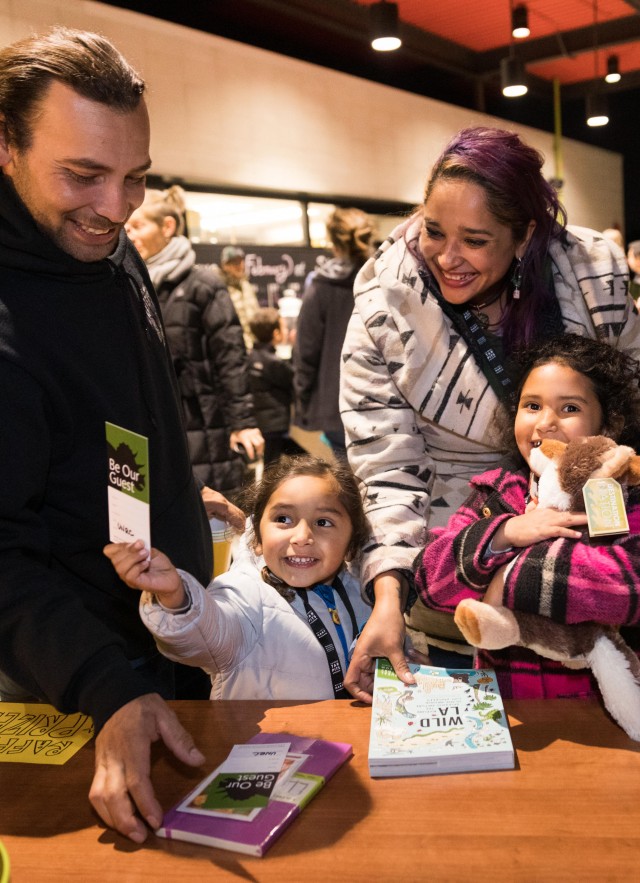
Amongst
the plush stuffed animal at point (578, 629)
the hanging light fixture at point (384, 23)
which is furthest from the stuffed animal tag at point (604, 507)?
the hanging light fixture at point (384, 23)

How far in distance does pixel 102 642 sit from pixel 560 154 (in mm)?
12801

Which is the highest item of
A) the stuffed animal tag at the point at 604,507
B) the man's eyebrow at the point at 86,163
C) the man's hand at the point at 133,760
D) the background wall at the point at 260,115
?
the background wall at the point at 260,115

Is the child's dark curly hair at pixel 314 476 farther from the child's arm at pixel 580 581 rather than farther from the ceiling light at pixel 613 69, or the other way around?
the ceiling light at pixel 613 69

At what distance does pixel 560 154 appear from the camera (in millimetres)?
12656

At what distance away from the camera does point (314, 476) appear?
1914 millimetres

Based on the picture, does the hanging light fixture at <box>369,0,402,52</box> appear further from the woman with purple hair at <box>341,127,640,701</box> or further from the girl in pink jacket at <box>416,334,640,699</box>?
the girl in pink jacket at <box>416,334,640,699</box>

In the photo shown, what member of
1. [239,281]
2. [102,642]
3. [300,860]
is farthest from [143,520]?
[239,281]

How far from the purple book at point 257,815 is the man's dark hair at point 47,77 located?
1.05 m

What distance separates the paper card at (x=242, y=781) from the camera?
1143 mm

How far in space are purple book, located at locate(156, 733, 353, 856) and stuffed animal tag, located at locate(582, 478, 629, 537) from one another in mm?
506

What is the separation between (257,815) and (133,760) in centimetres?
18

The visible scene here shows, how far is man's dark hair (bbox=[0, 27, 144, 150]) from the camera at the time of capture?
1.39m

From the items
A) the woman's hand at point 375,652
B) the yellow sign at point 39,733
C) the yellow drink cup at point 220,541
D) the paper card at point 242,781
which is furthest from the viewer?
the yellow drink cup at point 220,541

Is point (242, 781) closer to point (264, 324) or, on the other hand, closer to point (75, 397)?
point (75, 397)
